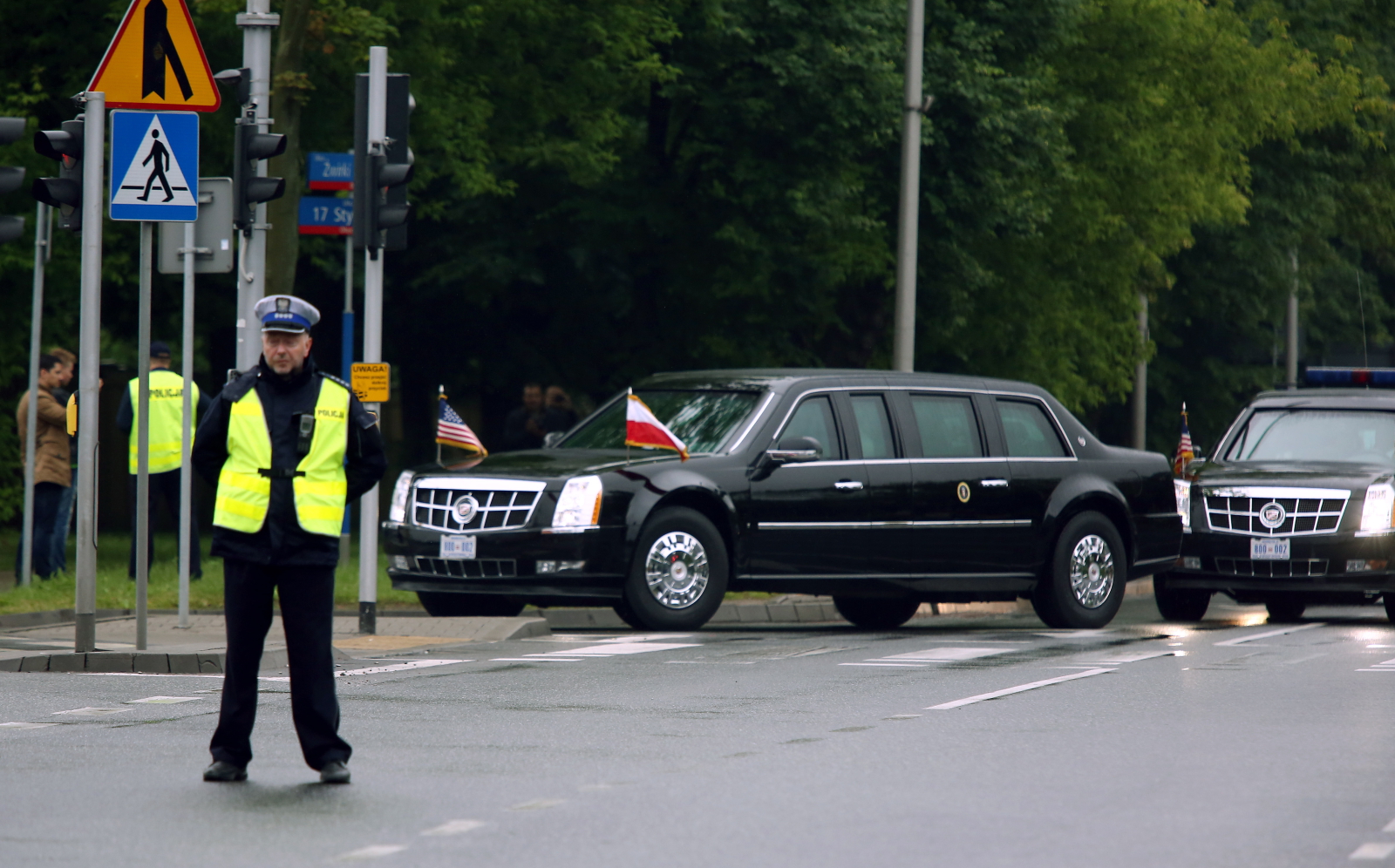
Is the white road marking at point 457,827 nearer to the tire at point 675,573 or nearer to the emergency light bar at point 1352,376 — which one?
the tire at point 675,573

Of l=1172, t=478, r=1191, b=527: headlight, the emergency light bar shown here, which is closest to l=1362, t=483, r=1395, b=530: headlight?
l=1172, t=478, r=1191, b=527: headlight

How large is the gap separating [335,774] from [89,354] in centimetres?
536

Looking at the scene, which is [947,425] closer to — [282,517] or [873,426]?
[873,426]

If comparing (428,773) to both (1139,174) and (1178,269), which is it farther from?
(1178,269)

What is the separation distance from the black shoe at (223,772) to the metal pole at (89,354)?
452 centimetres

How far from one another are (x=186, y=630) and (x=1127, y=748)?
7082 millimetres

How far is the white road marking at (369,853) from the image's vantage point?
635 cm

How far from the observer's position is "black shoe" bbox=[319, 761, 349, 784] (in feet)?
25.3

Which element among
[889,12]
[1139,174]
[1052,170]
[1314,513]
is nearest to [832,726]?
[1314,513]

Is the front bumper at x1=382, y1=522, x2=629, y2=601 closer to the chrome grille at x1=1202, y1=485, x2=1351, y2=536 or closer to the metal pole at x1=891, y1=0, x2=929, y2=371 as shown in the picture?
the chrome grille at x1=1202, y1=485, x2=1351, y2=536

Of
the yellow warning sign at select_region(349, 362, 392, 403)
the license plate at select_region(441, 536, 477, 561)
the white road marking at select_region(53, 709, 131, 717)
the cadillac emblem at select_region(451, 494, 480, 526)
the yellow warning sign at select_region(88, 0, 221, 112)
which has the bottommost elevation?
the white road marking at select_region(53, 709, 131, 717)

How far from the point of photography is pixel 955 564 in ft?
51.4

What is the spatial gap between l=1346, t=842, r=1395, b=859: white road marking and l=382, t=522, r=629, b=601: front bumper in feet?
25.8

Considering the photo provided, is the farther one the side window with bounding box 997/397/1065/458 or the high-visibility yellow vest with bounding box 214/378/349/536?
the side window with bounding box 997/397/1065/458
